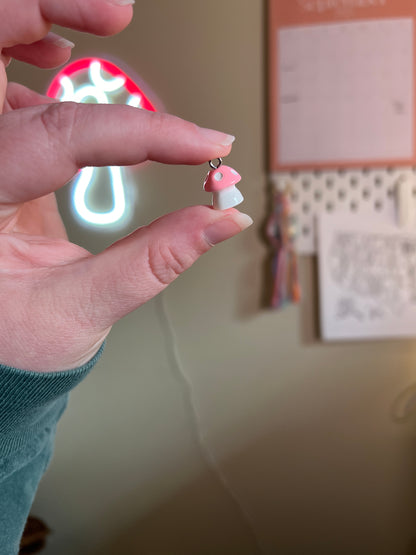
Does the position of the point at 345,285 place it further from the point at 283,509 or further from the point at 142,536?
the point at 142,536

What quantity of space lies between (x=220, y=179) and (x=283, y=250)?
105 cm

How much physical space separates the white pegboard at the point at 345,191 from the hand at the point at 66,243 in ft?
3.86

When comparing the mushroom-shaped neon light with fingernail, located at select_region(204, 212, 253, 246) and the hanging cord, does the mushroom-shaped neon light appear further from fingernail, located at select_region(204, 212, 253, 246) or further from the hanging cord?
the hanging cord

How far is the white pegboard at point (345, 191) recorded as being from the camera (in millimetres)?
1488

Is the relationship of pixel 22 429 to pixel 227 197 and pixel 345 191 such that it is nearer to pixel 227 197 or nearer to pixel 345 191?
pixel 227 197

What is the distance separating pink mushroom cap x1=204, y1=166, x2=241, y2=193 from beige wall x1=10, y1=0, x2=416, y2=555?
1.05 m

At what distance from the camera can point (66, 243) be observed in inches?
15.7

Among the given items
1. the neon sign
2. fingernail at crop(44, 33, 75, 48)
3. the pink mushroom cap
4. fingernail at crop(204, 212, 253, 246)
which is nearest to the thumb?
fingernail at crop(204, 212, 253, 246)

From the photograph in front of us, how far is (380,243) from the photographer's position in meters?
1.50

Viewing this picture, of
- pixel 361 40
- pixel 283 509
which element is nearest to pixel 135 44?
pixel 361 40

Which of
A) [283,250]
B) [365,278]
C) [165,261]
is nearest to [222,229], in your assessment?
[165,261]

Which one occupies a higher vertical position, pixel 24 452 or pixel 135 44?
pixel 135 44

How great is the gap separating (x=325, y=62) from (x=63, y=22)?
50.4 inches

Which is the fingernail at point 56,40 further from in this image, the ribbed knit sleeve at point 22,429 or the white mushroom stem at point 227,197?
the ribbed knit sleeve at point 22,429
